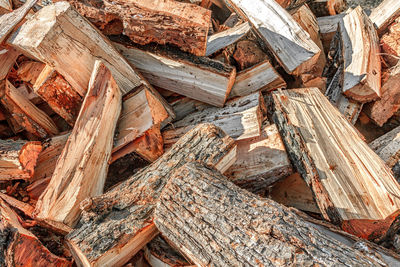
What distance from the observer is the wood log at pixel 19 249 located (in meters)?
1.84

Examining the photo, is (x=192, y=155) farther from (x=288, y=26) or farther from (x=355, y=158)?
(x=288, y=26)

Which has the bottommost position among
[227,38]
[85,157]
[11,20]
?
[227,38]

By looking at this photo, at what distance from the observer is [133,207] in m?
1.99

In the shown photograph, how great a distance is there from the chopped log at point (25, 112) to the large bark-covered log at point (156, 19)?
76 cm

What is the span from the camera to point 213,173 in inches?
76.7

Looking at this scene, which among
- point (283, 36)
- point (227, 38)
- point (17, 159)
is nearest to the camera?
point (17, 159)

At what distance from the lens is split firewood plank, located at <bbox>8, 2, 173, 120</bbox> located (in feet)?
7.50

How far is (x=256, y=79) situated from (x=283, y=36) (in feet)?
1.29

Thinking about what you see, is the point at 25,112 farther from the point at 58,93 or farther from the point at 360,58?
the point at 360,58

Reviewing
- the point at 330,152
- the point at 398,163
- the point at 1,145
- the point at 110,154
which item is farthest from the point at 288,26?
the point at 1,145

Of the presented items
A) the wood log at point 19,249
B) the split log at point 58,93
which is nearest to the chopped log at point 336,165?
the split log at point 58,93

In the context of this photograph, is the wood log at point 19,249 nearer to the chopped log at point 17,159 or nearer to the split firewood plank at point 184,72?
the chopped log at point 17,159

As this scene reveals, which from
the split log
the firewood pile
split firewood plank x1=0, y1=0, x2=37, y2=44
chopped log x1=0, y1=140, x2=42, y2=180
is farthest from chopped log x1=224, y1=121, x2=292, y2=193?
split firewood plank x1=0, y1=0, x2=37, y2=44

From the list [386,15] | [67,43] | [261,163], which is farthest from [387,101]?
[67,43]
